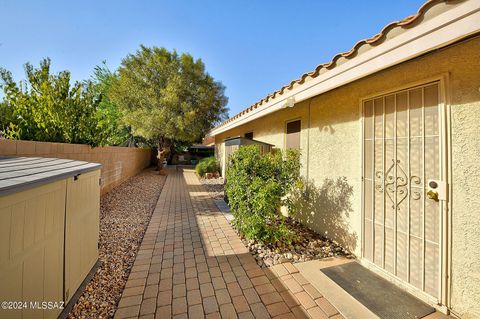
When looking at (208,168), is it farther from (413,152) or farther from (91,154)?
(413,152)

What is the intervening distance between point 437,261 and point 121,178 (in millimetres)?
12039

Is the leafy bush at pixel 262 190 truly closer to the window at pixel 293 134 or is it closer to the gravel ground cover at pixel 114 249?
the window at pixel 293 134

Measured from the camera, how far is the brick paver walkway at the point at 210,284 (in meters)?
2.51

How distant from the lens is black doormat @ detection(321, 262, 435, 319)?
8.05 feet

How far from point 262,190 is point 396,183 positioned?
2.11 meters

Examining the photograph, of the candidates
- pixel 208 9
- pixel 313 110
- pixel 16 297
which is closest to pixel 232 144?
pixel 313 110

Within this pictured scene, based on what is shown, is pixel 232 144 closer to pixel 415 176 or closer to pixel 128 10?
pixel 415 176

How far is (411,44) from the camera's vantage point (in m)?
2.16

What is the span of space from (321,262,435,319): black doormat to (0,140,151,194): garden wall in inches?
224

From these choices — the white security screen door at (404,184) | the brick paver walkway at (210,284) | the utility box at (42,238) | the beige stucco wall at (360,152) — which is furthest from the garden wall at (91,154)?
the white security screen door at (404,184)

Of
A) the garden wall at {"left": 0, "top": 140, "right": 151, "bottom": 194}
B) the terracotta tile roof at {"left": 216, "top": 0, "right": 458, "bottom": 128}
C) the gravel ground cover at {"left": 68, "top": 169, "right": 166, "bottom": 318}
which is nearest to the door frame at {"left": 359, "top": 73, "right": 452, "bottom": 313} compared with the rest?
the terracotta tile roof at {"left": 216, "top": 0, "right": 458, "bottom": 128}

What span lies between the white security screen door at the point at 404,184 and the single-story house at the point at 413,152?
1 centimetres

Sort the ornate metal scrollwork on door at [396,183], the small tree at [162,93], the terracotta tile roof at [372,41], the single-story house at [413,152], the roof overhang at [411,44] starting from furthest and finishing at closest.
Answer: the small tree at [162,93], the ornate metal scrollwork on door at [396,183], the single-story house at [413,152], the terracotta tile roof at [372,41], the roof overhang at [411,44]
